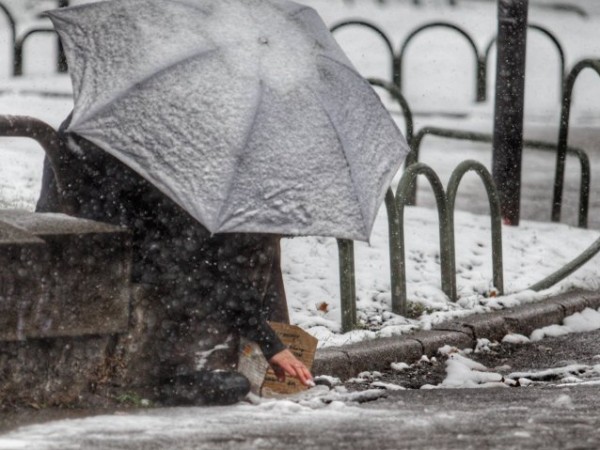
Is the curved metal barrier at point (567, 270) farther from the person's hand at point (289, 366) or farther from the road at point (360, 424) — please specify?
the person's hand at point (289, 366)

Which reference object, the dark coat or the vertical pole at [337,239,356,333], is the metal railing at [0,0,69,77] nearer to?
the vertical pole at [337,239,356,333]

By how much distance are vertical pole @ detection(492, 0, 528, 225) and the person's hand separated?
14.4ft

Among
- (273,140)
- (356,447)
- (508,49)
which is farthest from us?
(508,49)

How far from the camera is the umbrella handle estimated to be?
5309mm

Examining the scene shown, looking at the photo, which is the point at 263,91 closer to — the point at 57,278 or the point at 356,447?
the point at 57,278

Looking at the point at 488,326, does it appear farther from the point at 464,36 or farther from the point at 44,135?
the point at 464,36

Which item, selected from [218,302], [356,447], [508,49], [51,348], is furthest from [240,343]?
[508,49]

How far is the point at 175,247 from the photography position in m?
5.48

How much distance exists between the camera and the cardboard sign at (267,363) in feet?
18.6

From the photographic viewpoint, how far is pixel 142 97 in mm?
5176

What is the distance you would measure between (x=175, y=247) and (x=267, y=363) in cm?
56

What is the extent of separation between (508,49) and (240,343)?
14.9 ft

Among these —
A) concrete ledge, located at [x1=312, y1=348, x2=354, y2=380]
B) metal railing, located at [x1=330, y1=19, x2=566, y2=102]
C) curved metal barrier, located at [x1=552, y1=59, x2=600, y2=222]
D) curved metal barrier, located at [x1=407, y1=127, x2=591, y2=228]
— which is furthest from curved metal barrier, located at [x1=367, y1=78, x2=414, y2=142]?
concrete ledge, located at [x1=312, y1=348, x2=354, y2=380]

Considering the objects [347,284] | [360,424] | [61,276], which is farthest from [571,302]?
[61,276]
